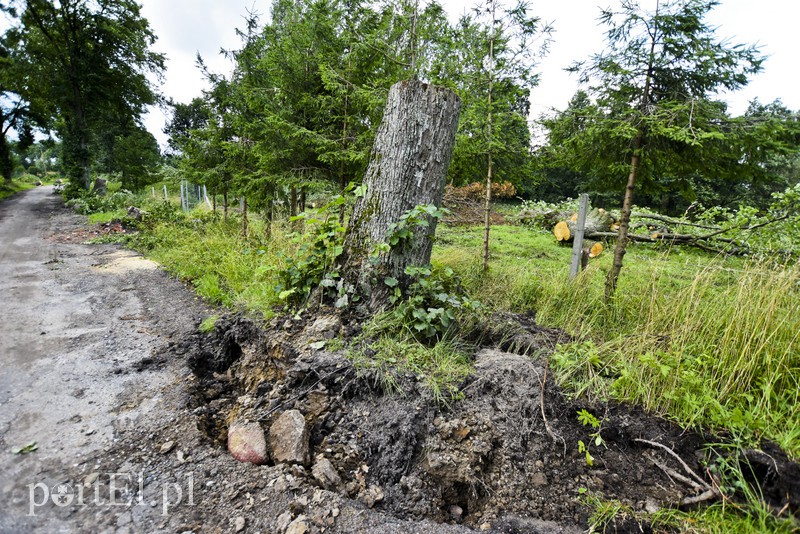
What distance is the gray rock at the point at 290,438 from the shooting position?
171 centimetres

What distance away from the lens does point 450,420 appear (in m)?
1.85

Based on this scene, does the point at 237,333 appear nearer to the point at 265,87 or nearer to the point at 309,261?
the point at 309,261

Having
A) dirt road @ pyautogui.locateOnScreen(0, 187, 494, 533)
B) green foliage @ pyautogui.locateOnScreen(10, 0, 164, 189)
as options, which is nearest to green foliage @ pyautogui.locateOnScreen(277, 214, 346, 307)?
dirt road @ pyautogui.locateOnScreen(0, 187, 494, 533)

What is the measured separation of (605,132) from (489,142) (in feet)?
4.89

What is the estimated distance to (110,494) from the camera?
1.48 meters

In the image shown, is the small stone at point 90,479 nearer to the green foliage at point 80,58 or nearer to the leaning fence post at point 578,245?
the leaning fence post at point 578,245

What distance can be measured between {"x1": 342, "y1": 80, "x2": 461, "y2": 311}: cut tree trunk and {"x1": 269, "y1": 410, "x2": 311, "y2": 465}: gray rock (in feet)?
3.41

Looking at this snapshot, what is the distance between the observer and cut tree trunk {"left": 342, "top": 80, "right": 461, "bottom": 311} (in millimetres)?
2723

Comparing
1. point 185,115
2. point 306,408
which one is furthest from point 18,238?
point 185,115

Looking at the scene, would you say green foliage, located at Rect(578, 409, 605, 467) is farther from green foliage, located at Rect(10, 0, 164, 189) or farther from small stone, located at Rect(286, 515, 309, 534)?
green foliage, located at Rect(10, 0, 164, 189)

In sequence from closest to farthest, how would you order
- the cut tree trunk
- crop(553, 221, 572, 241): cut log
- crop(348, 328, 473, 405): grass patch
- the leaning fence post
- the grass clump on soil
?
the grass clump on soil, crop(348, 328, 473, 405): grass patch, the cut tree trunk, the leaning fence post, crop(553, 221, 572, 241): cut log

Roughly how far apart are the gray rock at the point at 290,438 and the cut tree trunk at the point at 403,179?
1040 millimetres

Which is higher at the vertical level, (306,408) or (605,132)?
(605,132)

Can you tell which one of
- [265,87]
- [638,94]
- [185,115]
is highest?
[185,115]
